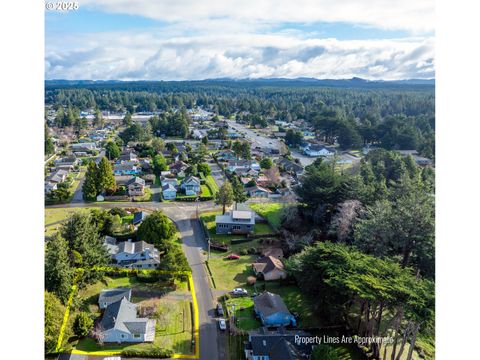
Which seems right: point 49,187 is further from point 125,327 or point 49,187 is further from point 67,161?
point 125,327

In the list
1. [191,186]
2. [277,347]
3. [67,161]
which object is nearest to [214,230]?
[191,186]

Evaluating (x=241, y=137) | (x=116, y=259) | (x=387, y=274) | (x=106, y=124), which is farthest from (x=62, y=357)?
(x=106, y=124)

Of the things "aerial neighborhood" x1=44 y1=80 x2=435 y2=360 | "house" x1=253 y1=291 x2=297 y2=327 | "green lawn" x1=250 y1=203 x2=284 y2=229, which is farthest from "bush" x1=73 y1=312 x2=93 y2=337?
"green lawn" x1=250 y1=203 x2=284 y2=229

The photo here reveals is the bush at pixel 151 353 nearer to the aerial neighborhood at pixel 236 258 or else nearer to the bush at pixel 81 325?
the aerial neighborhood at pixel 236 258

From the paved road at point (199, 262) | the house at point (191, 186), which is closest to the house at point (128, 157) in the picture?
the house at point (191, 186)

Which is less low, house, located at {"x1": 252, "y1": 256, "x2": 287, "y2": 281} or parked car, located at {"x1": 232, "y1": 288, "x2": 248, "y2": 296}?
house, located at {"x1": 252, "y1": 256, "x2": 287, "y2": 281}

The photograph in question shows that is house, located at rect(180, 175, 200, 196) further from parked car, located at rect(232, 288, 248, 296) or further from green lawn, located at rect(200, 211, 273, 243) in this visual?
parked car, located at rect(232, 288, 248, 296)

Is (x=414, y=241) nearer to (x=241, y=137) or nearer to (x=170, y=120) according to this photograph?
(x=241, y=137)
